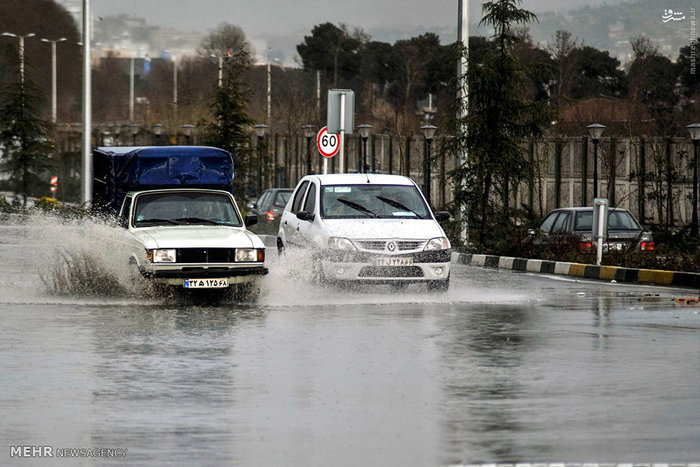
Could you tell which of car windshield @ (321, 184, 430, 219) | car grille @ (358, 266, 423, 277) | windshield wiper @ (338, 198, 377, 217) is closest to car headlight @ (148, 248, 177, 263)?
car grille @ (358, 266, 423, 277)

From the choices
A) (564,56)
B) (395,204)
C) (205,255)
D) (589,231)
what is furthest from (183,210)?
(564,56)

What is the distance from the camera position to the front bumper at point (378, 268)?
18406 millimetres

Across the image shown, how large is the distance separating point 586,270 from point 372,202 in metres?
5.54

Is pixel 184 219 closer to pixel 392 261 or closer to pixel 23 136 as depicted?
pixel 392 261

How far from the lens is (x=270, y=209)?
40.2 metres

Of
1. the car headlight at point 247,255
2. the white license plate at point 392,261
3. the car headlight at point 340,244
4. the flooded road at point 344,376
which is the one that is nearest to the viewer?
the flooded road at point 344,376

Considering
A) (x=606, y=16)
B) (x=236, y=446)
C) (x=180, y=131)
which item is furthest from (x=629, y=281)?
(x=606, y=16)

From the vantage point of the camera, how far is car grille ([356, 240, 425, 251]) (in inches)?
727

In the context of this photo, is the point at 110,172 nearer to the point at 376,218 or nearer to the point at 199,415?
the point at 376,218

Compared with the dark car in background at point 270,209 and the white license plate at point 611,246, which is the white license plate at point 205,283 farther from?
the dark car in background at point 270,209

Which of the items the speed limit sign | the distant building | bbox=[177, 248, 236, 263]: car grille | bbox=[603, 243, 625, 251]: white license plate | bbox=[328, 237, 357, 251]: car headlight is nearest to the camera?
bbox=[177, 248, 236, 263]: car grille

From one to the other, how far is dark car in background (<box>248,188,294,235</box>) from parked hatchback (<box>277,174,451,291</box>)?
18057 millimetres

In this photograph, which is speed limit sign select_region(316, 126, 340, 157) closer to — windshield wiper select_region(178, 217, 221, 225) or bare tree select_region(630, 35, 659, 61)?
windshield wiper select_region(178, 217, 221, 225)

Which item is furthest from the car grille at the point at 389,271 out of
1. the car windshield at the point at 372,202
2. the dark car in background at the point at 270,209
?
the dark car in background at the point at 270,209
